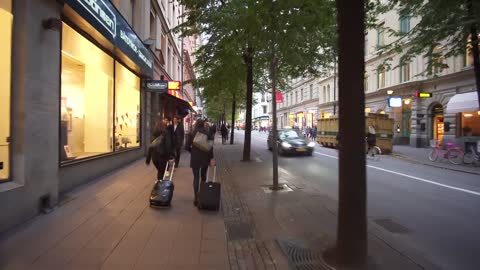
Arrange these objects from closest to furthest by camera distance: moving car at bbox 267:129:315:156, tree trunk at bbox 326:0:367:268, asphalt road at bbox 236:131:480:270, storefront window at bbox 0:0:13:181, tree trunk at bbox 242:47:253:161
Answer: tree trunk at bbox 326:0:367:268
asphalt road at bbox 236:131:480:270
storefront window at bbox 0:0:13:181
tree trunk at bbox 242:47:253:161
moving car at bbox 267:129:315:156

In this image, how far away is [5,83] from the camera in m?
6.21

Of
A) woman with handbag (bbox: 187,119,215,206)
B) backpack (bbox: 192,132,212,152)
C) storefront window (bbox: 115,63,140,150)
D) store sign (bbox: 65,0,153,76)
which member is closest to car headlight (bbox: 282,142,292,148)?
storefront window (bbox: 115,63,140,150)

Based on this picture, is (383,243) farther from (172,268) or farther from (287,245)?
(172,268)

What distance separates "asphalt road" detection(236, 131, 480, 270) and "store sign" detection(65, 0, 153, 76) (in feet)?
20.8

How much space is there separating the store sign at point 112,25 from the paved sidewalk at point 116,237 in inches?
142

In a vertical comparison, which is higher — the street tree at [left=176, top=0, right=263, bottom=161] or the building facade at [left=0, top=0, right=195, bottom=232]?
the street tree at [left=176, top=0, right=263, bottom=161]

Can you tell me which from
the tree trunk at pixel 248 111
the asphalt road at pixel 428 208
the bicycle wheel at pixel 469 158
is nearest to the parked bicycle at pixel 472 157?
the bicycle wheel at pixel 469 158

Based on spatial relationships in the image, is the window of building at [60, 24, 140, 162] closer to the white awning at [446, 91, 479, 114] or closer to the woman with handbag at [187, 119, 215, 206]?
the woman with handbag at [187, 119, 215, 206]

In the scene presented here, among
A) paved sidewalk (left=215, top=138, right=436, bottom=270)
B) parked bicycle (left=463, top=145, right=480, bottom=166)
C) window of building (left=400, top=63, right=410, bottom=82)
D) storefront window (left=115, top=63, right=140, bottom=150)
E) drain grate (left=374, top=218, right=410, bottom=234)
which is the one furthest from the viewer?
window of building (left=400, top=63, right=410, bottom=82)

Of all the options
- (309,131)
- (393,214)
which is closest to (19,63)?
(393,214)

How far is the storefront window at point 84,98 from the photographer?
9.77 m

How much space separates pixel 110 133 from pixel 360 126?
9960 mm

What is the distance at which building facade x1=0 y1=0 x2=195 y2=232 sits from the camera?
622 centimetres

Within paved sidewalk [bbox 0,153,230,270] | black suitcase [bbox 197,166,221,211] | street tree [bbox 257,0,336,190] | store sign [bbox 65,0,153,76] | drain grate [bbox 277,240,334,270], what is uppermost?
store sign [bbox 65,0,153,76]
